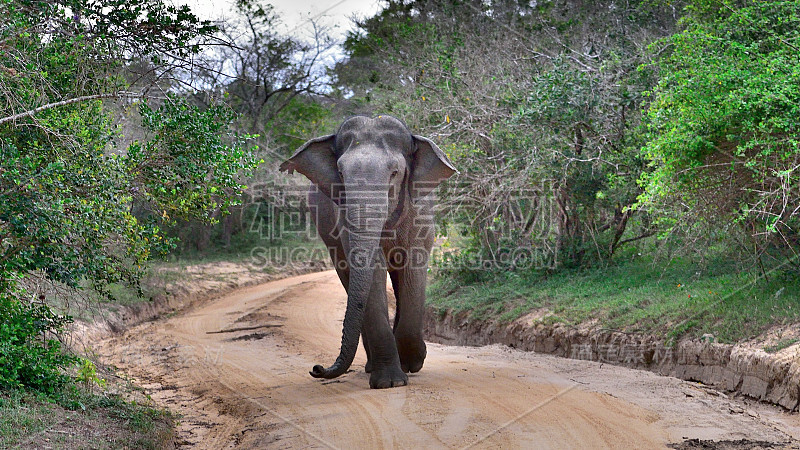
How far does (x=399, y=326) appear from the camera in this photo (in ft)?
30.3

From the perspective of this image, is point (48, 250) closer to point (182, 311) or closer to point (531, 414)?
point (531, 414)

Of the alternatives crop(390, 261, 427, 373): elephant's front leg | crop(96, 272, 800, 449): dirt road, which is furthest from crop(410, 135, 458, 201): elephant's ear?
crop(96, 272, 800, 449): dirt road

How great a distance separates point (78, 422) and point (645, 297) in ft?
29.1

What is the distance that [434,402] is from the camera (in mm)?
7414

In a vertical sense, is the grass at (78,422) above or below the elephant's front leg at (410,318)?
below

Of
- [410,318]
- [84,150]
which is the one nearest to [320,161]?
[410,318]

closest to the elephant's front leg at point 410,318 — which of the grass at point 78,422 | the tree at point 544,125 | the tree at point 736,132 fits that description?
the grass at point 78,422

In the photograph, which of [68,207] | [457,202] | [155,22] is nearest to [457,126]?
[457,202]

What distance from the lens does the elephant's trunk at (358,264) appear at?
311 inches

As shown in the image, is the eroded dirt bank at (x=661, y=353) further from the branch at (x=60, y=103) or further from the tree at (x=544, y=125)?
the branch at (x=60, y=103)

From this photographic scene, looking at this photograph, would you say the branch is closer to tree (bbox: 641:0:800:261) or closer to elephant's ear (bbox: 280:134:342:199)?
elephant's ear (bbox: 280:134:342:199)

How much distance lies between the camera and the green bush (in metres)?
6.61

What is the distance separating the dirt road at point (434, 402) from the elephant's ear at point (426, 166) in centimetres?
222

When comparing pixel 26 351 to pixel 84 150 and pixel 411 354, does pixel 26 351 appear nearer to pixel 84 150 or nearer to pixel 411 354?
pixel 84 150
